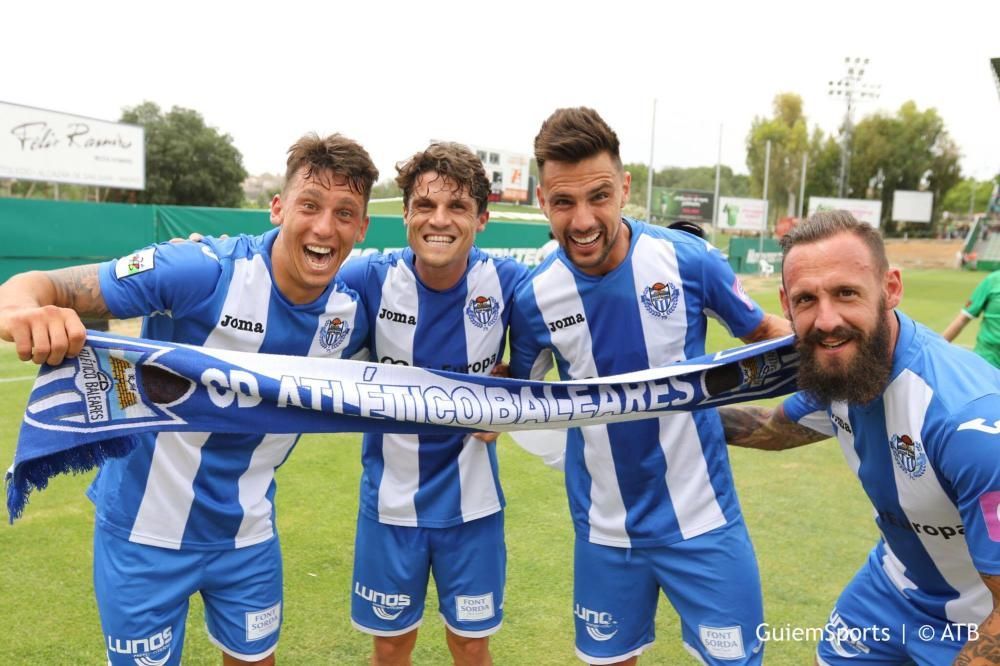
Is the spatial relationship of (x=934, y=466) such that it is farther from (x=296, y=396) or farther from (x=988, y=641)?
(x=296, y=396)

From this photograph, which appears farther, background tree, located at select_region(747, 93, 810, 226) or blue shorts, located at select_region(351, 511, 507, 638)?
background tree, located at select_region(747, 93, 810, 226)

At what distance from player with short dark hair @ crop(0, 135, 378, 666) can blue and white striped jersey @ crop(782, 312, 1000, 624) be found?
1974 millimetres

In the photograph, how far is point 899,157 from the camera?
2303 inches

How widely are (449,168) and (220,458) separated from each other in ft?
4.75

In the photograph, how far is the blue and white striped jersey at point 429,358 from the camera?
318 cm

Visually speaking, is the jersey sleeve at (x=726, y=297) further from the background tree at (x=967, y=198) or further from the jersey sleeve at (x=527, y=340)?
the background tree at (x=967, y=198)

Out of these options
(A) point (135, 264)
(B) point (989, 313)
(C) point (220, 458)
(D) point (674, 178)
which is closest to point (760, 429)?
(C) point (220, 458)

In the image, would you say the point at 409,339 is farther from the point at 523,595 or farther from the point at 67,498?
the point at 67,498

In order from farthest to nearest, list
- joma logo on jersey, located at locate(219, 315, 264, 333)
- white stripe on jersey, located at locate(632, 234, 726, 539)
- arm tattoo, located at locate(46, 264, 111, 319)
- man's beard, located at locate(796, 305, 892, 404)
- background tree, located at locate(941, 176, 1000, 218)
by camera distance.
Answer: background tree, located at locate(941, 176, 1000, 218)
white stripe on jersey, located at locate(632, 234, 726, 539)
joma logo on jersey, located at locate(219, 315, 264, 333)
arm tattoo, located at locate(46, 264, 111, 319)
man's beard, located at locate(796, 305, 892, 404)

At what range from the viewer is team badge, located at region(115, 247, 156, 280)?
8.54ft

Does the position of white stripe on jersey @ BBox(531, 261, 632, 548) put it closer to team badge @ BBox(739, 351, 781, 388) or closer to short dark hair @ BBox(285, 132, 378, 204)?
team badge @ BBox(739, 351, 781, 388)

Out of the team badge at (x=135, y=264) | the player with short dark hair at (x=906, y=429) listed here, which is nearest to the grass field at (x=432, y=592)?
the team badge at (x=135, y=264)

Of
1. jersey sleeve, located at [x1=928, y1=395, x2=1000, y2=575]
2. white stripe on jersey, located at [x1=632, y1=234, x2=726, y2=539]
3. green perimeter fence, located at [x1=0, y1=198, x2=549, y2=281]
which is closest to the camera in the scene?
jersey sleeve, located at [x1=928, y1=395, x2=1000, y2=575]

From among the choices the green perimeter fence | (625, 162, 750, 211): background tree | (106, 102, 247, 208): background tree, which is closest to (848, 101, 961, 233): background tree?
(625, 162, 750, 211): background tree
